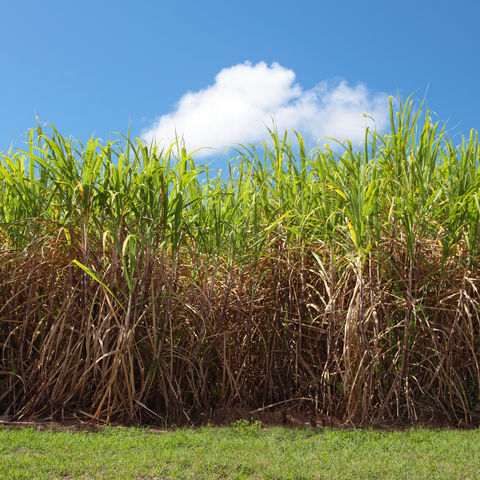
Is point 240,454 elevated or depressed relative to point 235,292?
depressed

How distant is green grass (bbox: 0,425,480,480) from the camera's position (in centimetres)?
278

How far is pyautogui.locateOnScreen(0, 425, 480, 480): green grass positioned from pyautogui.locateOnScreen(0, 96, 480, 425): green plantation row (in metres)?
0.35

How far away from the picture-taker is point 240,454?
3.06 meters

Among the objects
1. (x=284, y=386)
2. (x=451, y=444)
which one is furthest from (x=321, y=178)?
(x=451, y=444)

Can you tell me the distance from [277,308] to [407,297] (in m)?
0.95

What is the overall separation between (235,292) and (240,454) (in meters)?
1.34

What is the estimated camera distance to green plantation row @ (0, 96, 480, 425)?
12.3 feet

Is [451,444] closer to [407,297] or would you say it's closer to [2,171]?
[407,297]

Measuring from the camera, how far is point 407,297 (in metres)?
3.83

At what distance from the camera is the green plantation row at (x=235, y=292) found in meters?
3.73

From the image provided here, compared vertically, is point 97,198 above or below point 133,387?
above

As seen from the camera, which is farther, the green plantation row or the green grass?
the green plantation row

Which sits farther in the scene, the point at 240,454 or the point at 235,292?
the point at 235,292

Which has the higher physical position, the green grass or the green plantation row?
the green plantation row
